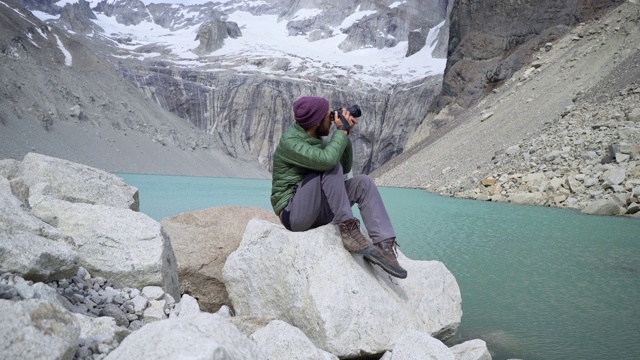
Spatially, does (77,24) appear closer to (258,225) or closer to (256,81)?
(256,81)

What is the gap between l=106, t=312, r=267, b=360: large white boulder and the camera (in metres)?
1.95

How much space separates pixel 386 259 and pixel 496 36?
50.5 m

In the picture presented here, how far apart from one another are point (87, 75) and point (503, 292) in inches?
2511

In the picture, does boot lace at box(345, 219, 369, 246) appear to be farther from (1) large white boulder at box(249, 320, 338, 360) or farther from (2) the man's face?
(1) large white boulder at box(249, 320, 338, 360)

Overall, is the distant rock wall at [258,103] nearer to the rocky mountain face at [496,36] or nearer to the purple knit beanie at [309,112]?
the rocky mountain face at [496,36]

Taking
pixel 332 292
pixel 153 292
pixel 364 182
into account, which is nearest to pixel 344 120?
pixel 364 182

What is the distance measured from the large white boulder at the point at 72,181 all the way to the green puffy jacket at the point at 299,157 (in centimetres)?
254

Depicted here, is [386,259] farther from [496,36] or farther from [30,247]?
[496,36]

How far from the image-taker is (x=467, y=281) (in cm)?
703

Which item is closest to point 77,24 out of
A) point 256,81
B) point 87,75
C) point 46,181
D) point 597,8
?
point 256,81

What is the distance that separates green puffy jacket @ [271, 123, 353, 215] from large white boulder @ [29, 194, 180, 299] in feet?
3.66

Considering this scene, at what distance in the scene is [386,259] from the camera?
417 centimetres

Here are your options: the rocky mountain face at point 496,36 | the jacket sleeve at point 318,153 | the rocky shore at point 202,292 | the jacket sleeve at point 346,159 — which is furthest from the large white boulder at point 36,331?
the rocky mountain face at point 496,36

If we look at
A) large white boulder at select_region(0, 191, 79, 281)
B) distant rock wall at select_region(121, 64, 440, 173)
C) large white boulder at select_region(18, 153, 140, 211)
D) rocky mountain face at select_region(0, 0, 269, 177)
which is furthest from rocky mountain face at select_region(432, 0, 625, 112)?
large white boulder at select_region(0, 191, 79, 281)
